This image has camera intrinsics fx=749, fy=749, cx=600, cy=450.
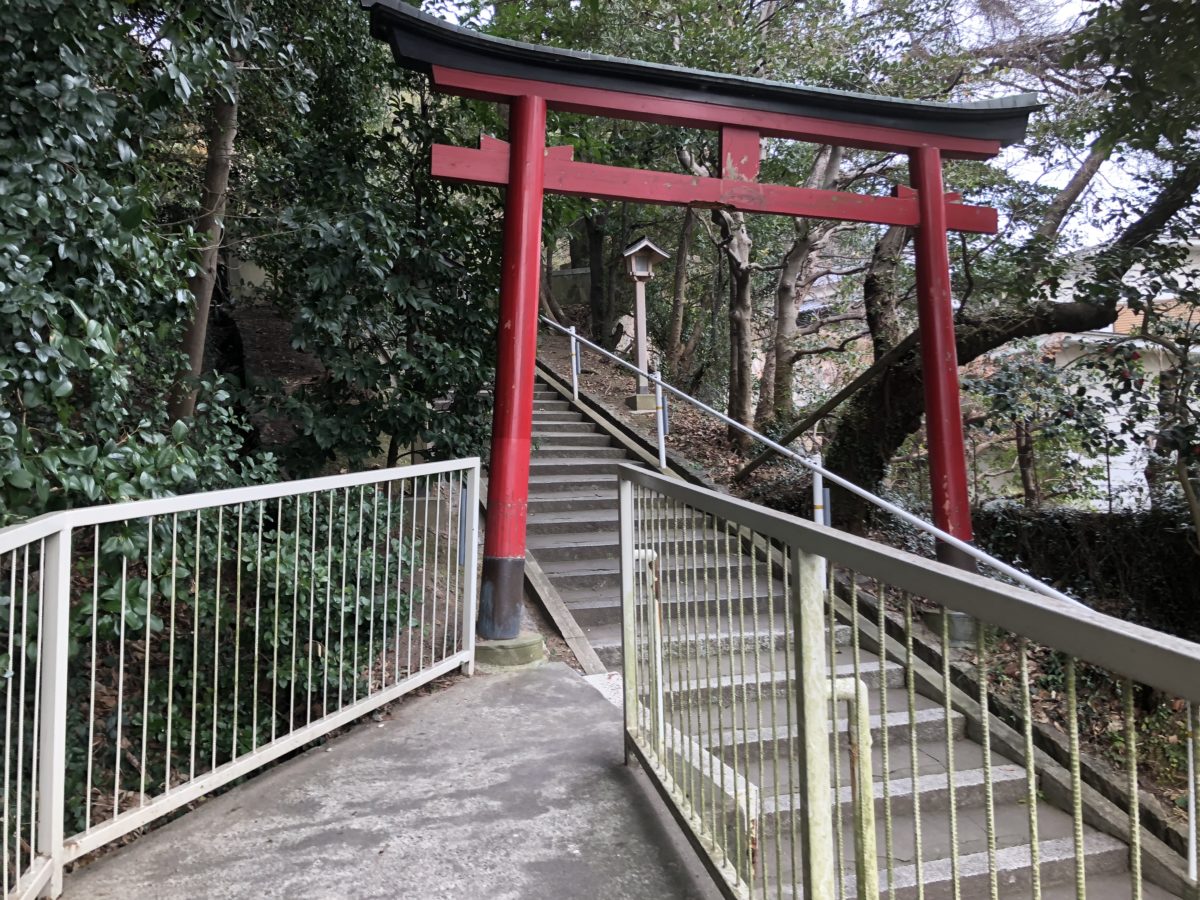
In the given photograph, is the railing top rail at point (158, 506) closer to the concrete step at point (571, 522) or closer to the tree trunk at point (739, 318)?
the concrete step at point (571, 522)

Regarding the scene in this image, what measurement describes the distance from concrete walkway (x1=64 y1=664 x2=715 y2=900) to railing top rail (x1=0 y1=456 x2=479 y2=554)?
40.8 inches

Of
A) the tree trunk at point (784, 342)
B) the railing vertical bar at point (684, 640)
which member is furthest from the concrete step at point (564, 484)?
the railing vertical bar at point (684, 640)

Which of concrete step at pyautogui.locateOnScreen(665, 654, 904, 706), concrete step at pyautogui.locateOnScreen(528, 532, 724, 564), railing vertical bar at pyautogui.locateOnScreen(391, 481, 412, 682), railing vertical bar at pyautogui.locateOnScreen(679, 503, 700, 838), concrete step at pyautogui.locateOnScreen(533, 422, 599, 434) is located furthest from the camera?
concrete step at pyautogui.locateOnScreen(533, 422, 599, 434)

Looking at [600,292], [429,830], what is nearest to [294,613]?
[429,830]

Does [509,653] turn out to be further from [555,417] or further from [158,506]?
[555,417]

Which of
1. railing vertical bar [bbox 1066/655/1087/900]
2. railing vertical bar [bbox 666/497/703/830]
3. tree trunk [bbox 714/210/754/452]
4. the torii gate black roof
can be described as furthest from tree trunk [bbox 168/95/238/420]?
tree trunk [bbox 714/210/754/452]

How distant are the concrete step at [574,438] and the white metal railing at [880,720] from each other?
3255 mm

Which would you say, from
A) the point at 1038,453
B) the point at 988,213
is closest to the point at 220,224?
the point at 988,213

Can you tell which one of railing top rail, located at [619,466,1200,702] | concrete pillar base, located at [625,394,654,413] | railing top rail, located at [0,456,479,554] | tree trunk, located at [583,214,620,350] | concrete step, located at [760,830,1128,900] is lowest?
concrete step, located at [760,830,1128,900]

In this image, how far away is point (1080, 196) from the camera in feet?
25.3

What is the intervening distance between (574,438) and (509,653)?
4139 mm

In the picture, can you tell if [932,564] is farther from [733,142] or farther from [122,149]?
[733,142]

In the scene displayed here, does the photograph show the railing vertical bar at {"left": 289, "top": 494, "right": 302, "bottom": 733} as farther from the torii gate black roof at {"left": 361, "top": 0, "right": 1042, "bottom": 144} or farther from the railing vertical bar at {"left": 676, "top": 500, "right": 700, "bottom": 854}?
the torii gate black roof at {"left": 361, "top": 0, "right": 1042, "bottom": 144}

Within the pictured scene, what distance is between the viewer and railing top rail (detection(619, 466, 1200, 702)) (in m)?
0.77
